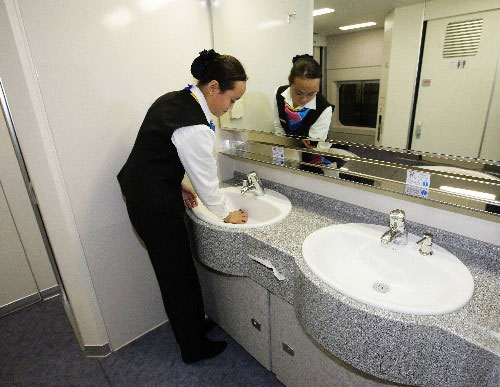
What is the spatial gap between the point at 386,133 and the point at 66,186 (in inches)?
56.4

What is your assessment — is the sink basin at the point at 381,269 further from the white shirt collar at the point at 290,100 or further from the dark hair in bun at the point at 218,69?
the dark hair in bun at the point at 218,69

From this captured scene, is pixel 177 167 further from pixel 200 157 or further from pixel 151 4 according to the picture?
pixel 151 4

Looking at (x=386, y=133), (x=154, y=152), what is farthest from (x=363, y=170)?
(x=154, y=152)

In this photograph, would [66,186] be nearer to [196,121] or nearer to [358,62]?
[196,121]

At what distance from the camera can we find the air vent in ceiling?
0.93 m

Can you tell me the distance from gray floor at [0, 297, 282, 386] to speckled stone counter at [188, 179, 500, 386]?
70 cm

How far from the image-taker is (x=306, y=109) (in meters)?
1.48

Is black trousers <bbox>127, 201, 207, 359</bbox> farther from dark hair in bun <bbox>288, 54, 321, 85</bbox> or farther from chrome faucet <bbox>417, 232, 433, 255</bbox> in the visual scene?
chrome faucet <bbox>417, 232, 433, 255</bbox>

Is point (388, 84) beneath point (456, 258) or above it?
above

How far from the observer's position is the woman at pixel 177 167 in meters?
1.25

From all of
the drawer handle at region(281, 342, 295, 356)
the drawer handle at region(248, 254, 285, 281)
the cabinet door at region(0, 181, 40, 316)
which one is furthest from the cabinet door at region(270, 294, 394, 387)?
the cabinet door at region(0, 181, 40, 316)

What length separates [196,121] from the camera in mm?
1240

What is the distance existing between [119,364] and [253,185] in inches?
49.3

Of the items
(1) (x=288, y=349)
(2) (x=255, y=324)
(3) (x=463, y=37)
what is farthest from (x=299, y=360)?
(3) (x=463, y=37)
